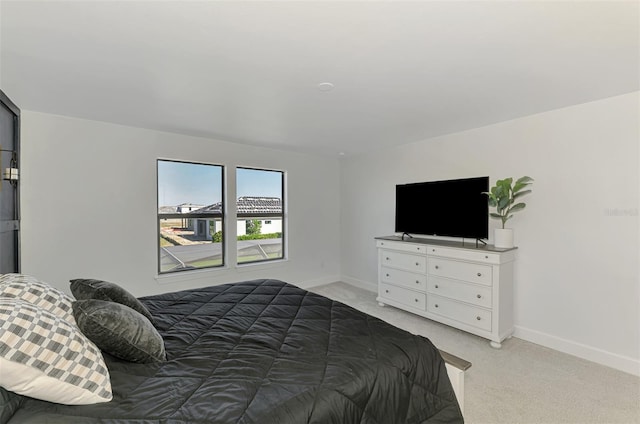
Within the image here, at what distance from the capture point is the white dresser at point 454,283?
2945 mm

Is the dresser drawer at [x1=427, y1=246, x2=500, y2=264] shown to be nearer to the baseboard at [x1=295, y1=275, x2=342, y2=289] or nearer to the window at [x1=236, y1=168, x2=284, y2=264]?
the baseboard at [x1=295, y1=275, x2=342, y2=289]

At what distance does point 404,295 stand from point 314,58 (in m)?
3.04

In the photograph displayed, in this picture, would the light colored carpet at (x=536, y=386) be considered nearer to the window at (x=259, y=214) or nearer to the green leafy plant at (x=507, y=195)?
the green leafy plant at (x=507, y=195)

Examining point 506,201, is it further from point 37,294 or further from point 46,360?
point 37,294

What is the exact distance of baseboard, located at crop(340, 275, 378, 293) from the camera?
4789mm

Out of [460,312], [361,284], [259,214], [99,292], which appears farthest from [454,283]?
[99,292]

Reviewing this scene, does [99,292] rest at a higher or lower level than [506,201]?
lower

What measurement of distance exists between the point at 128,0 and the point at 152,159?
2.58m

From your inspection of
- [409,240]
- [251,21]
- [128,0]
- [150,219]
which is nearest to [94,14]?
[128,0]

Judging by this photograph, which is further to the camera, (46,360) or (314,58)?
(314,58)

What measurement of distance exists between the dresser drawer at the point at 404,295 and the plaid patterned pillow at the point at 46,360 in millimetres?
3226

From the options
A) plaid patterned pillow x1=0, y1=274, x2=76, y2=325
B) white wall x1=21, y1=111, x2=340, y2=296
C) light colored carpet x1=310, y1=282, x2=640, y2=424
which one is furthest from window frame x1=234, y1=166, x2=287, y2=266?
plaid patterned pillow x1=0, y1=274, x2=76, y2=325

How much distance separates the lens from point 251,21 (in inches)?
59.6

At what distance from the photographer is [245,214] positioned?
14.9ft
